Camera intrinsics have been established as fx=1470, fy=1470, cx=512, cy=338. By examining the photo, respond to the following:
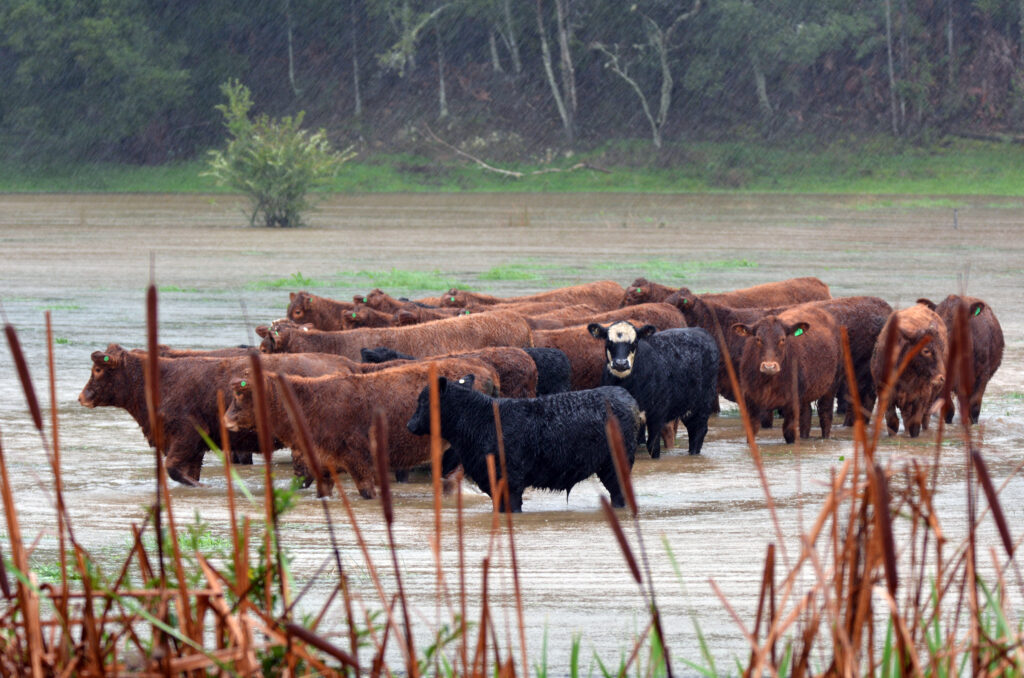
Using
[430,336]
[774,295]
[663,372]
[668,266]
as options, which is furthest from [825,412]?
[668,266]

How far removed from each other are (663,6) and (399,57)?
465 inches

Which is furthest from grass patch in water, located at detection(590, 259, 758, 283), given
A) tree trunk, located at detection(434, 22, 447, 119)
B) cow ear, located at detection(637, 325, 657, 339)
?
tree trunk, located at detection(434, 22, 447, 119)

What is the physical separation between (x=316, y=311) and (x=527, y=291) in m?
8.33

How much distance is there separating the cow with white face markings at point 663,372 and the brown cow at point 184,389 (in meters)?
2.02

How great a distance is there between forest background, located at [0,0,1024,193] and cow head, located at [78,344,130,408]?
45891mm

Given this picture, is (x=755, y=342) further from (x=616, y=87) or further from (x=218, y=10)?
(x=218, y=10)

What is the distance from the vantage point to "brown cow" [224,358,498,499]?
923 centimetres

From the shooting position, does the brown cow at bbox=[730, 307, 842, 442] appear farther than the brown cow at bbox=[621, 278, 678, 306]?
No

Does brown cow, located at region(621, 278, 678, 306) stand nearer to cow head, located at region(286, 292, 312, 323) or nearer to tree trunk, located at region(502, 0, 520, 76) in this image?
cow head, located at region(286, 292, 312, 323)

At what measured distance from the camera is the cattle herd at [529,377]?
28.6 ft

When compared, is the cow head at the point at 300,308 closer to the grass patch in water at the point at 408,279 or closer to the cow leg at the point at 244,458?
the cow leg at the point at 244,458

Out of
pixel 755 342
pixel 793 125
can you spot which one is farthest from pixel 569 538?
pixel 793 125

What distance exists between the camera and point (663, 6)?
64.6m

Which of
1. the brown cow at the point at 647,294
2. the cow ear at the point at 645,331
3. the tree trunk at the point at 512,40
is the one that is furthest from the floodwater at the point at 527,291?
the tree trunk at the point at 512,40
